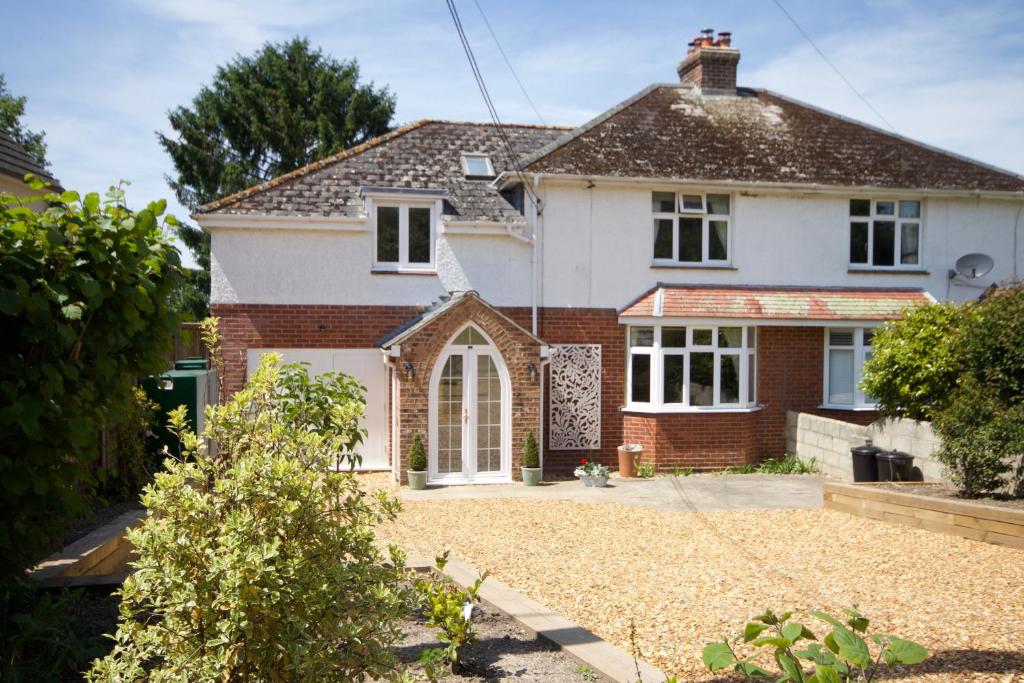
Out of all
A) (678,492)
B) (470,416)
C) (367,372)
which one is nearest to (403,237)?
(367,372)

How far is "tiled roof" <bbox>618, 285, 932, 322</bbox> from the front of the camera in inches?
645

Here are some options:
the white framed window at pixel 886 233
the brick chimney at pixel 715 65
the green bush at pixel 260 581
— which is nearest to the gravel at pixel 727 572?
the green bush at pixel 260 581

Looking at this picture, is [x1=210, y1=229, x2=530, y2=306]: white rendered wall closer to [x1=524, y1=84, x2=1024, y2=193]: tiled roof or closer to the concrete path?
[x1=524, y1=84, x2=1024, y2=193]: tiled roof

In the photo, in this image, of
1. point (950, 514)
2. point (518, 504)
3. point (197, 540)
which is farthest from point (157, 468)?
point (950, 514)

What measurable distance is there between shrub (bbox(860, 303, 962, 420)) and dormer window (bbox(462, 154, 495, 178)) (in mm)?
7942

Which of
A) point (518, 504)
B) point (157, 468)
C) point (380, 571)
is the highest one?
point (380, 571)

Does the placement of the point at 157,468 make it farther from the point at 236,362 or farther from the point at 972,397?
the point at 972,397

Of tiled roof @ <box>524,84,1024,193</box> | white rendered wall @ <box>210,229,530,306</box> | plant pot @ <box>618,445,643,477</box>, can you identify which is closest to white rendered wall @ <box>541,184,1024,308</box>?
tiled roof @ <box>524,84,1024,193</box>

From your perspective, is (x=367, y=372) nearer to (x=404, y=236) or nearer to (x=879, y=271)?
A: (x=404, y=236)

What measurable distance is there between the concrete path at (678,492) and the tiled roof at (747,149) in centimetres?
562

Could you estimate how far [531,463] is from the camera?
15.1 metres

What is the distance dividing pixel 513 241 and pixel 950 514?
9.10 metres

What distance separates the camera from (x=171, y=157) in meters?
34.2

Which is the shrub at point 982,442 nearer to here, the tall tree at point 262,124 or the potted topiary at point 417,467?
the potted topiary at point 417,467
